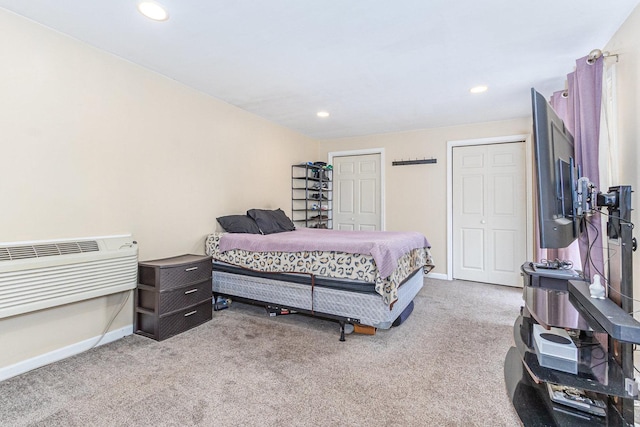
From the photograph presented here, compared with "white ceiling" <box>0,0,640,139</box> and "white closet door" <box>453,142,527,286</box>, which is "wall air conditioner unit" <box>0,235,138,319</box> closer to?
"white ceiling" <box>0,0,640,139</box>

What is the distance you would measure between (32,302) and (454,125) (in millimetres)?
5023

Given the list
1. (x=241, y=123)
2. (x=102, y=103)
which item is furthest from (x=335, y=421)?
(x=241, y=123)

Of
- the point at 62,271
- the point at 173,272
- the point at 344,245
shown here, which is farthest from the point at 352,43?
the point at 62,271

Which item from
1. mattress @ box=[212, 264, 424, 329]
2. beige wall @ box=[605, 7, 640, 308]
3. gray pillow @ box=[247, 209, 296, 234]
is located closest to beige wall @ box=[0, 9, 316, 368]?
gray pillow @ box=[247, 209, 296, 234]

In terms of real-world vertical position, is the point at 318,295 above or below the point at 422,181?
below

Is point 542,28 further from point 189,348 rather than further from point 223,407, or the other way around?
point 189,348

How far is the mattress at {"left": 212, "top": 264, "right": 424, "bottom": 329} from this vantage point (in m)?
2.45

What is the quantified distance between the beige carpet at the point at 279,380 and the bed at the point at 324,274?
0.82ft

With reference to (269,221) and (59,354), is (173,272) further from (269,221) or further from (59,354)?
(269,221)

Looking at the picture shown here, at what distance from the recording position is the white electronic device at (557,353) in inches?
52.1

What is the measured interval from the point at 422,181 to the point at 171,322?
12.9 feet

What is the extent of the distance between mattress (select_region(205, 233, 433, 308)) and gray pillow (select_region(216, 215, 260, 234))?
19 centimetres

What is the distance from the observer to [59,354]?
2.17 metres

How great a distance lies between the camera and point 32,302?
192cm
